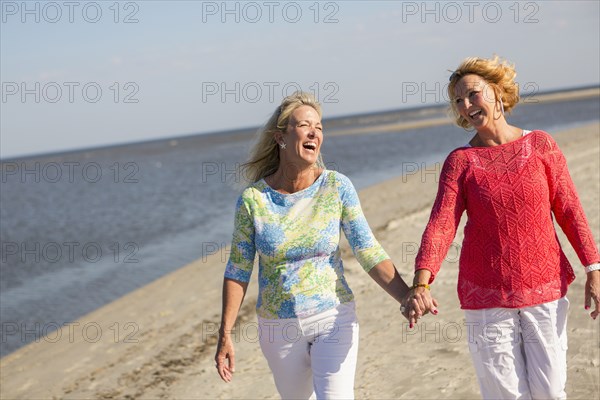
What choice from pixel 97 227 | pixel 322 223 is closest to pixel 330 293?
pixel 322 223

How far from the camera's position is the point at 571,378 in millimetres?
5168

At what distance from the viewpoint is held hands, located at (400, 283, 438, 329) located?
11.5 feet

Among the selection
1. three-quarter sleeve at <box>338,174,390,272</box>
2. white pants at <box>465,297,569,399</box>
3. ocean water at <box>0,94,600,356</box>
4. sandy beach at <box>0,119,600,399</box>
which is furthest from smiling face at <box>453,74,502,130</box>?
sandy beach at <box>0,119,600,399</box>

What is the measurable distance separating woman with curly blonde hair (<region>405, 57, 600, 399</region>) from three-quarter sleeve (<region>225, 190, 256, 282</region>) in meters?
0.81

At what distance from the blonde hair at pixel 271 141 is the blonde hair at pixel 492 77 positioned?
68cm

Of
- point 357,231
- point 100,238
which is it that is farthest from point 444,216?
point 100,238

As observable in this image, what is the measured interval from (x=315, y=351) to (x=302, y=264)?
41cm

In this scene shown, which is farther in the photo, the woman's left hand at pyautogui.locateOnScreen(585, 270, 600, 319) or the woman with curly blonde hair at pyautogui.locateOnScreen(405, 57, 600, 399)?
the woman's left hand at pyautogui.locateOnScreen(585, 270, 600, 319)

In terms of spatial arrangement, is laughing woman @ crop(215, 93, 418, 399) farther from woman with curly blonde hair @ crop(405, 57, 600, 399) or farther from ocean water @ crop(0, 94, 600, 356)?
ocean water @ crop(0, 94, 600, 356)

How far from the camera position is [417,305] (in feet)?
11.5

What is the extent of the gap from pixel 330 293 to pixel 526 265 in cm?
91

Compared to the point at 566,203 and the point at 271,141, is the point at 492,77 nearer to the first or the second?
the point at 566,203

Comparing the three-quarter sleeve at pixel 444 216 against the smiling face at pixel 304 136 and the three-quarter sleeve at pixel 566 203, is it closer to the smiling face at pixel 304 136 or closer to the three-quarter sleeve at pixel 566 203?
the three-quarter sleeve at pixel 566 203

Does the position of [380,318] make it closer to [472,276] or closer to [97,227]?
[472,276]
